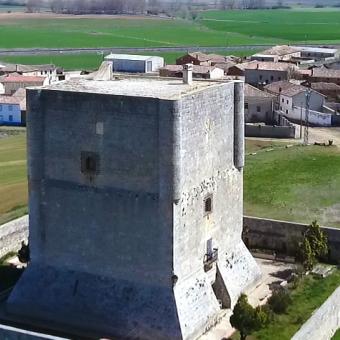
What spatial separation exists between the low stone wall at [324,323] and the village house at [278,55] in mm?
63653

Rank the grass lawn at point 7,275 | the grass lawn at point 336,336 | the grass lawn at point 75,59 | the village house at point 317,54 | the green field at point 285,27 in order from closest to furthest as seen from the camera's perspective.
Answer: the grass lawn at point 336,336
the grass lawn at point 7,275
the grass lawn at point 75,59
the village house at point 317,54
the green field at point 285,27

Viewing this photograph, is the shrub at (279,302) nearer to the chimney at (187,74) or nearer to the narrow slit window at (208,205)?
the narrow slit window at (208,205)

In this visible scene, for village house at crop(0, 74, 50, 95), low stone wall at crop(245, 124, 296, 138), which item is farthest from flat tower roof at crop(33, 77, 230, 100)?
village house at crop(0, 74, 50, 95)

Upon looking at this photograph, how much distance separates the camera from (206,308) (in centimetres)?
2116

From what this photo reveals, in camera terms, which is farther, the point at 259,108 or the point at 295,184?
the point at 259,108

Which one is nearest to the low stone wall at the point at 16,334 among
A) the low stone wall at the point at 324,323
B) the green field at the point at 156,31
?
the low stone wall at the point at 324,323

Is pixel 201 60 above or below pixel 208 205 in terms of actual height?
below

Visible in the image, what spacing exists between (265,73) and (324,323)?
179 ft

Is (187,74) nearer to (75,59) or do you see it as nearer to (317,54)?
(317,54)

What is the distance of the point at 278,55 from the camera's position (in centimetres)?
8912

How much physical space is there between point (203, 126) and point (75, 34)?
124946 mm

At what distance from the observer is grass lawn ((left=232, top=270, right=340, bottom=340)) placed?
20.9 meters

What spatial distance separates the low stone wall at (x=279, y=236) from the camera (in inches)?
1058

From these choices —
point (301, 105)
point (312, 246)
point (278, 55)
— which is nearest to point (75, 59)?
point (278, 55)
